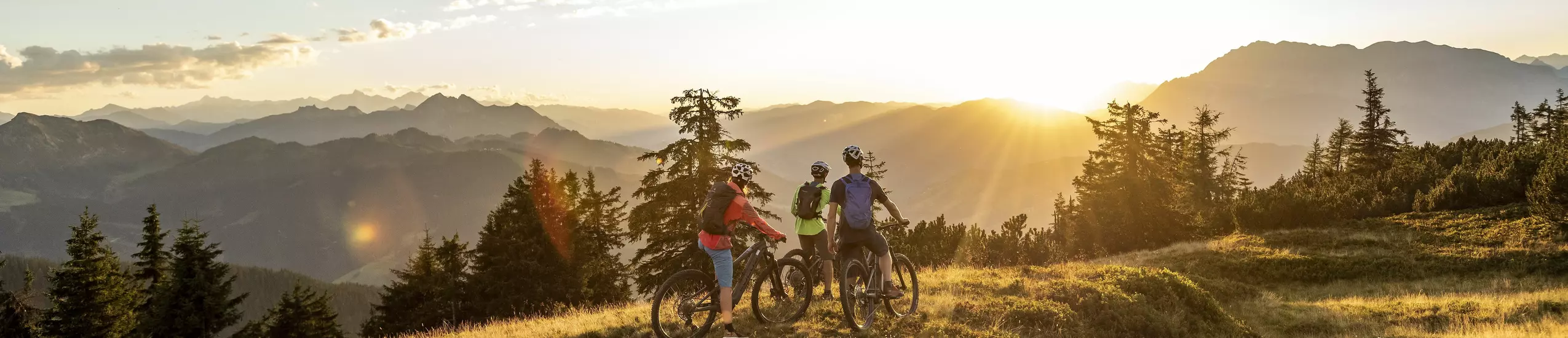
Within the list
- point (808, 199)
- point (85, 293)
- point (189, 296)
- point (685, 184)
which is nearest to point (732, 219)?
point (808, 199)

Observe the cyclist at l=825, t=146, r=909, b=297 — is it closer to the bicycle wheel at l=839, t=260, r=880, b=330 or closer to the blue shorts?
the bicycle wheel at l=839, t=260, r=880, b=330

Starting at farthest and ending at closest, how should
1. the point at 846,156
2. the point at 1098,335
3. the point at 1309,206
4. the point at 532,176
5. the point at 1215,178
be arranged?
the point at 1215,178 < the point at 532,176 < the point at 1309,206 < the point at 1098,335 < the point at 846,156

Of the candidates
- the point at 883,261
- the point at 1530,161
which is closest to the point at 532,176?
the point at 883,261

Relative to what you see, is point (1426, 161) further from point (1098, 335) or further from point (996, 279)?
point (1098, 335)

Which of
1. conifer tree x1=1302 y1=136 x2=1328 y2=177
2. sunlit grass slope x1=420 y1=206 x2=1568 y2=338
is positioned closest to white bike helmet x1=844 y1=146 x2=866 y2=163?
sunlit grass slope x1=420 y1=206 x2=1568 y2=338

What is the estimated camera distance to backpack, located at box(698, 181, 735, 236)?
8492 millimetres

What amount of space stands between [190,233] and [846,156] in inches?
1632

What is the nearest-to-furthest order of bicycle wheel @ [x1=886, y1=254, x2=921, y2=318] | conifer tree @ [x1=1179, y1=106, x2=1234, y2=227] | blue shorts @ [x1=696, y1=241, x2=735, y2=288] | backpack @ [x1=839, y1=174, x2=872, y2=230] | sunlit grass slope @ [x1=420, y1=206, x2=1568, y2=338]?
blue shorts @ [x1=696, y1=241, x2=735, y2=288], backpack @ [x1=839, y1=174, x2=872, y2=230], bicycle wheel @ [x1=886, y1=254, x2=921, y2=318], sunlit grass slope @ [x1=420, y1=206, x2=1568, y2=338], conifer tree @ [x1=1179, y1=106, x2=1234, y2=227]

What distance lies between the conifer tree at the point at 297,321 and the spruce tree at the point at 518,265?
8.02 metres

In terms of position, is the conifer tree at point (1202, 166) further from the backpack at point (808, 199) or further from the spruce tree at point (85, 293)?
the spruce tree at point (85, 293)

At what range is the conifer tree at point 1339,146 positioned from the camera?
5969 cm

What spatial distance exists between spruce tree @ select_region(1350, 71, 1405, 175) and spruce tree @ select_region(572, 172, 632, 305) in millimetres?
51605

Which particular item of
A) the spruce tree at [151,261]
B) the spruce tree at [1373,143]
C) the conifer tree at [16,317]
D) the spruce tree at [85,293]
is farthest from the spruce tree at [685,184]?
the spruce tree at [1373,143]

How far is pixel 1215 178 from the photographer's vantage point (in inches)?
2347
